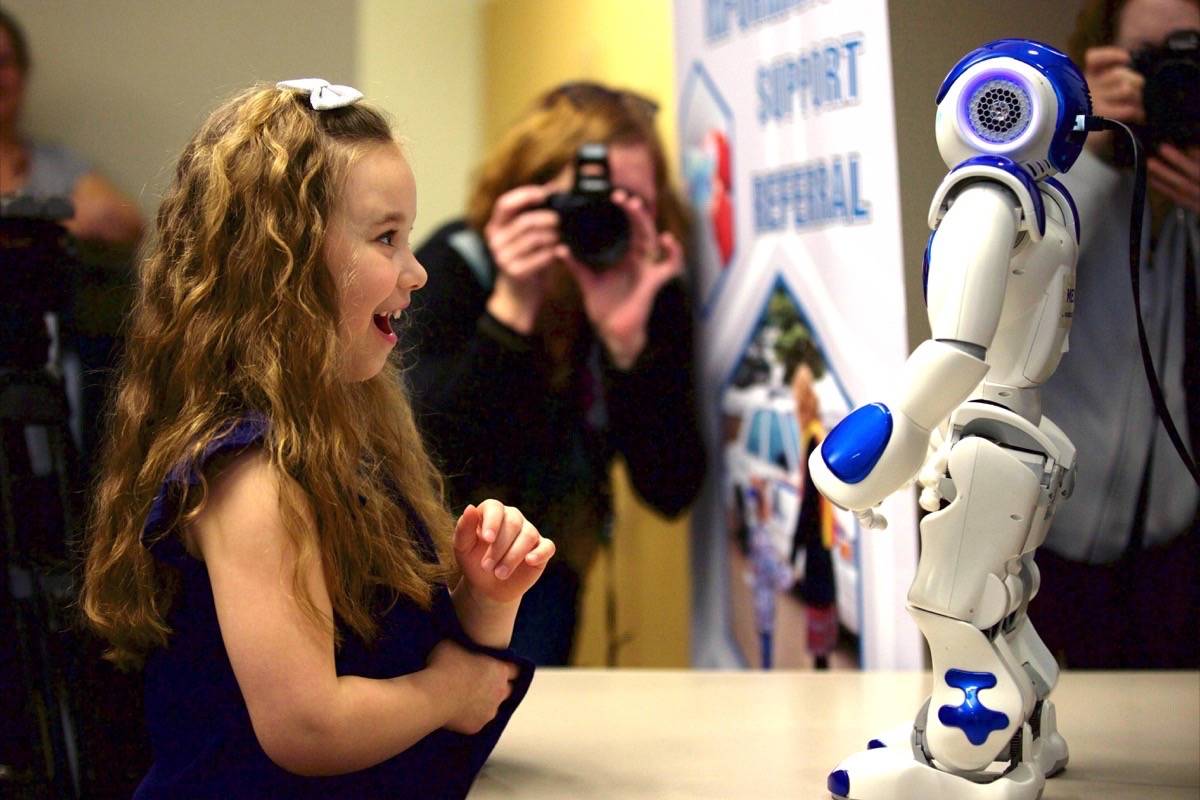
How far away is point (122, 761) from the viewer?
1.39m

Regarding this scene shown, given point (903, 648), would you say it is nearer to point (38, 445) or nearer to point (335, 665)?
point (335, 665)

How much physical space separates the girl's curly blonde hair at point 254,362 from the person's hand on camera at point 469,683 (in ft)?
0.14

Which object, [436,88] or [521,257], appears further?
[436,88]

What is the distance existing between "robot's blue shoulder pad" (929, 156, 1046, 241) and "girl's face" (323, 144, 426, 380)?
0.37 m

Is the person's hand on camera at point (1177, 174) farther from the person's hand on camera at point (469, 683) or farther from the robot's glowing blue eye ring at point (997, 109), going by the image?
the person's hand on camera at point (469, 683)

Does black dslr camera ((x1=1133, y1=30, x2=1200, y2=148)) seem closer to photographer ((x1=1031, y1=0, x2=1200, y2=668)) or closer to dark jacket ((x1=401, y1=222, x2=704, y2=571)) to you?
photographer ((x1=1031, y1=0, x2=1200, y2=668))

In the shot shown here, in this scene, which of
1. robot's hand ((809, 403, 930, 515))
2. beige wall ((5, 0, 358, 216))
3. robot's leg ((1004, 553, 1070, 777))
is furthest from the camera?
beige wall ((5, 0, 358, 216))

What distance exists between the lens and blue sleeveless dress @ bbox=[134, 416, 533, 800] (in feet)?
2.60

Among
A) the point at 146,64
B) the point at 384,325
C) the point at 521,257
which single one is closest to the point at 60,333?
the point at 146,64

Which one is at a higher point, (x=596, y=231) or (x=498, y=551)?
(x=596, y=231)

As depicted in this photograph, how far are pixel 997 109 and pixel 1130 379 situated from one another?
0.58 meters

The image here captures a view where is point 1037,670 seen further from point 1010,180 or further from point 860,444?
point 1010,180

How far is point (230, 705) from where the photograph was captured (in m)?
0.81

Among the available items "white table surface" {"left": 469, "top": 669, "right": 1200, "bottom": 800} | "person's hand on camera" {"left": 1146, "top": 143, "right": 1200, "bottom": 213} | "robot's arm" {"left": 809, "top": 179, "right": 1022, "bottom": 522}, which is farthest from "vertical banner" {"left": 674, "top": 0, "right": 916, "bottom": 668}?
"robot's arm" {"left": 809, "top": 179, "right": 1022, "bottom": 522}
